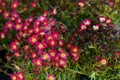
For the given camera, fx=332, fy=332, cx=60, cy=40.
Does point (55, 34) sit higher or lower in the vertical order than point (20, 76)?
higher

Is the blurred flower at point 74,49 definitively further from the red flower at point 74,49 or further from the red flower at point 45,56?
the red flower at point 45,56

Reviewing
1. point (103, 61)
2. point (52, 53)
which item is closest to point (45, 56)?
point (52, 53)

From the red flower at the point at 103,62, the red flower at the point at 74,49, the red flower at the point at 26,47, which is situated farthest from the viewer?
the red flower at the point at 26,47

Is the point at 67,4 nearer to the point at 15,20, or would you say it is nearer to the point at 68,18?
the point at 68,18

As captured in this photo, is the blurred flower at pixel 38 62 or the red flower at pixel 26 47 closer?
the blurred flower at pixel 38 62

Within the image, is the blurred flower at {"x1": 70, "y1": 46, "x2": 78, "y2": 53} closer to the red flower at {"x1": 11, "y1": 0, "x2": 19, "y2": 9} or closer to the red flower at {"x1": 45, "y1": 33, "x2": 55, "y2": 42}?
the red flower at {"x1": 45, "y1": 33, "x2": 55, "y2": 42}

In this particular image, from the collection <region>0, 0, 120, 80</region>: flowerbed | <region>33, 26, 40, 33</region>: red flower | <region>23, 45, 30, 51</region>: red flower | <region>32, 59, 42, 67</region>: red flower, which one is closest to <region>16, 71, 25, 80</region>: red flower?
<region>0, 0, 120, 80</region>: flowerbed

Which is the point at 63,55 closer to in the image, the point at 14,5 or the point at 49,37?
the point at 49,37

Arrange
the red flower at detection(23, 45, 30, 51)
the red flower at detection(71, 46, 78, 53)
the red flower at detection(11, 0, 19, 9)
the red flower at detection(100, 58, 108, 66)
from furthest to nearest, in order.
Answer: the red flower at detection(11, 0, 19, 9) < the red flower at detection(23, 45, 30, 51) < the red flower at detection(71, 46, 78, 53) < the red flower at detection(100, 58, 108, 66)

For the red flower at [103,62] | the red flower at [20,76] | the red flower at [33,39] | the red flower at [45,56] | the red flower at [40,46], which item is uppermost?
the red flower at [33,39]

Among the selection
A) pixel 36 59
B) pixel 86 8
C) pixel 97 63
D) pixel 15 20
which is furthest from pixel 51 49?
pixel 86 8

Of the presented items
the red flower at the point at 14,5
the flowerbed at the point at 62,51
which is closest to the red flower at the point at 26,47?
the flowerbed at the point at 62,51

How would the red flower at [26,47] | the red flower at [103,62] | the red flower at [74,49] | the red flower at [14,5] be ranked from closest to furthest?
the red flower at [103,62]
the red flower at [74,49]
the red flower at [26,47]
the red flower at [14,5]
